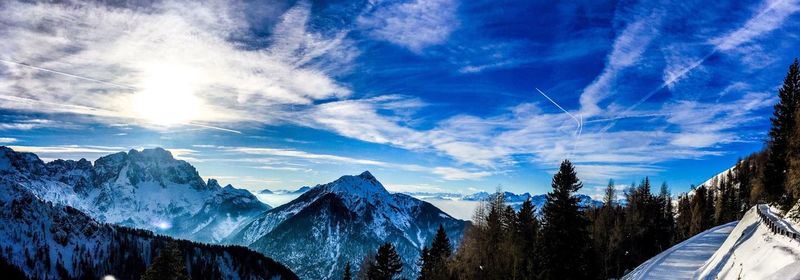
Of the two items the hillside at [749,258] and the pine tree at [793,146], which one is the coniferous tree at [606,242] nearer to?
the hillside at [749,258]

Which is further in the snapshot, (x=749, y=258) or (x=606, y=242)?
(x=606, y=242)

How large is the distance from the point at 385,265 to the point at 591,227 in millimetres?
33581

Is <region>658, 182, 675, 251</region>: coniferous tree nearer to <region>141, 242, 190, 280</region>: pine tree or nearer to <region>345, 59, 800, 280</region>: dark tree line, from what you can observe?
<region>345, 59, 800, 280</region>: dark tree line

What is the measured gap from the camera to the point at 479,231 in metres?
75.7

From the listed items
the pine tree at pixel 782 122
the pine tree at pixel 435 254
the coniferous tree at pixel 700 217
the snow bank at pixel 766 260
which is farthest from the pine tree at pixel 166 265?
the coniferous tree at pixel 700 217

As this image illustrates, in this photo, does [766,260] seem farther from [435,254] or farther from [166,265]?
[435,254]

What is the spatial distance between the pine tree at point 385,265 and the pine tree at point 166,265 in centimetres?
4302

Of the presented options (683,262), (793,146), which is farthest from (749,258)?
(793,146)

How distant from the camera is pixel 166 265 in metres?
31.2

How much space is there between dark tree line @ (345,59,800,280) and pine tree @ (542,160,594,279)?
0.08 m

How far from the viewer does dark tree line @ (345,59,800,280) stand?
38531 millimetres

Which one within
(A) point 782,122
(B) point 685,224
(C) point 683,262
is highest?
(A) point 782,122

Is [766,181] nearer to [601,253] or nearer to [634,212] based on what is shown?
[601,253]

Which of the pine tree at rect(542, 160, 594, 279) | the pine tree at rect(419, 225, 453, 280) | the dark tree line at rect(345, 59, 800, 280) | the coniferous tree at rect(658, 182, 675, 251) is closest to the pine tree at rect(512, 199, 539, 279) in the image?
the dark tree line at rect(345, 59, 800, 280)
